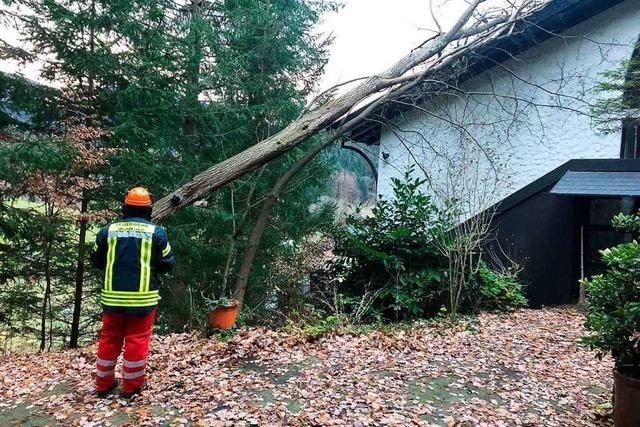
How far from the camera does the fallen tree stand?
215 inches

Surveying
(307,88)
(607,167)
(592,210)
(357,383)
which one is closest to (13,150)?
(357,383)

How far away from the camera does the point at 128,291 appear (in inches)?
135

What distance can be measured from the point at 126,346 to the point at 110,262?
30.2 inches

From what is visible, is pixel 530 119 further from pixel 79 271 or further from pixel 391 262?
pixel 79 271

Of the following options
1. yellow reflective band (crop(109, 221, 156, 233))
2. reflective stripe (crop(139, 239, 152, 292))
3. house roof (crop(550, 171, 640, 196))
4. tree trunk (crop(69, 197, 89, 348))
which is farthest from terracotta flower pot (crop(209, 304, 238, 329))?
house roof (crop(550, 171, 640, 196))

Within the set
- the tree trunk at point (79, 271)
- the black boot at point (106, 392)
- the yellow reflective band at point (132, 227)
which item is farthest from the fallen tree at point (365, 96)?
the tree trunk at point (79, 271)

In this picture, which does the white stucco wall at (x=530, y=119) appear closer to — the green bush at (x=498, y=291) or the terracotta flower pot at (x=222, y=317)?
the green bush at (x=498, y=291)

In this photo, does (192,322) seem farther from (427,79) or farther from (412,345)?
(427,79)

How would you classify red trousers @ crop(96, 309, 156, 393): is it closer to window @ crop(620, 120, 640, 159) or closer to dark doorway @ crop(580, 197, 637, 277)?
dark doorway @ crop(580, 197, 637, 277)

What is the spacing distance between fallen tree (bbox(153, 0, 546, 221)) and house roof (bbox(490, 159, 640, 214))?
3.08 m

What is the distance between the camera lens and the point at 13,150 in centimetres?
539

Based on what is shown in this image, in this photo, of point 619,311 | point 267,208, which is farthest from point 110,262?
point 619,311

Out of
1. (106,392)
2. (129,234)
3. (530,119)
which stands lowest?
(106,392)

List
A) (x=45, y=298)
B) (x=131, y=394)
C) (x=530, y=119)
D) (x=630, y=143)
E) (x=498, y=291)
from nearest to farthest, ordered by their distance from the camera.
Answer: (x=131, y=394) < (x=45, y=298) < (x=498, y=291) < (x=630, y=143) < (x=530, y=119)
